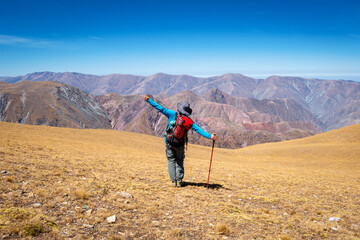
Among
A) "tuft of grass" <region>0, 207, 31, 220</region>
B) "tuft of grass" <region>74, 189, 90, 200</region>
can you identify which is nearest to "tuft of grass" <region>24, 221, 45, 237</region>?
"tuft of grass" <region>0, 207, 31, 220</region>

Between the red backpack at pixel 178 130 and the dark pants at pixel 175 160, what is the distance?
1.11ft

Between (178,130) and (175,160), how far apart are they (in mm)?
1400

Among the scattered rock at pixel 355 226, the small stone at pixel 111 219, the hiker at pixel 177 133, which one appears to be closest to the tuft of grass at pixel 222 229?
the small stone at pixel 111 219

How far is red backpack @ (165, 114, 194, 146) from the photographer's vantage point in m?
8.12

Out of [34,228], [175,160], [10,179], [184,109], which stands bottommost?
[10,179]

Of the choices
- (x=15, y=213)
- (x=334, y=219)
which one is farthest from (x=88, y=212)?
(x=334, y=219)

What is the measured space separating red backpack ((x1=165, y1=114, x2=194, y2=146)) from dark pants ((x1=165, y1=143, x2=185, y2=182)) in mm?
340

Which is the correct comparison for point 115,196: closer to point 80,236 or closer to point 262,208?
point 80,236

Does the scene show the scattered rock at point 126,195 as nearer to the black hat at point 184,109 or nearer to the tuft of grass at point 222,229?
the tuft of grass at point 222,229

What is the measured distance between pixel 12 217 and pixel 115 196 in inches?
112

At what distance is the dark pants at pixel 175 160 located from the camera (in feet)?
28.0

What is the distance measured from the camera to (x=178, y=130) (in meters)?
8.16

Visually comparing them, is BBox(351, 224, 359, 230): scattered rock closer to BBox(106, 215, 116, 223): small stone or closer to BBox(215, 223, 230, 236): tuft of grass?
BBox(215, 223, 230, 236): tuft of grass

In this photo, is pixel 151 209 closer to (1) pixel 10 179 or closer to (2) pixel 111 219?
(2) pixel 111 219
